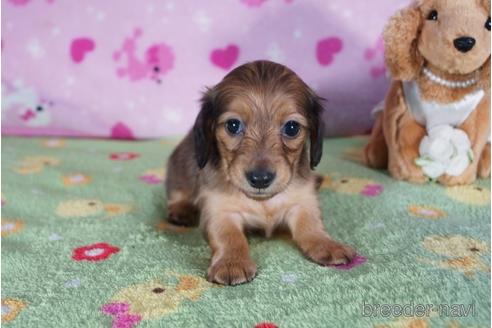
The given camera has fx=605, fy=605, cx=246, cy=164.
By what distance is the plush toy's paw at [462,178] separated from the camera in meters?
2.60

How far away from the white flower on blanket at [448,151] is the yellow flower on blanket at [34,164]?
1.84 metres

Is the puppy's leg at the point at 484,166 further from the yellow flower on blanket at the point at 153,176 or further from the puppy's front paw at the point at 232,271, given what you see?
the yellow flower on blanket at the point at 153,176

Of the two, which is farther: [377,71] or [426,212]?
[377,71]

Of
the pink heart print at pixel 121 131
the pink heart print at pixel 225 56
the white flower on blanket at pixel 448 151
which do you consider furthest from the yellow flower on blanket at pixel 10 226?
the white flower on blanket at pixel 448 151

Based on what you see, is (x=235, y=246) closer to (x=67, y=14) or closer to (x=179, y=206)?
(x=179, y=206)

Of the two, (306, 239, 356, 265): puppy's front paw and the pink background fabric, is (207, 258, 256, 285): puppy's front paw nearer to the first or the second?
(306, 239, 356, 265): puppy's front paw

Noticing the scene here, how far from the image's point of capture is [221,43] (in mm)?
3498

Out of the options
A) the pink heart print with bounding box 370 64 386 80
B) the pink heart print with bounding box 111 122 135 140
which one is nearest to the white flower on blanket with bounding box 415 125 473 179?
the pink heart print with bounding box 370 64 386 80

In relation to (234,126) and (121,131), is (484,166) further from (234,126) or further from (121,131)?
(121,131)

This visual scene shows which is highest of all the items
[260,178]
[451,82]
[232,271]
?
[451,82]

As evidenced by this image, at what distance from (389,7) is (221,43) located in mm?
971

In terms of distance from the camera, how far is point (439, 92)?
8.38ft

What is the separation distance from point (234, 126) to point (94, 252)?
25.1 inches

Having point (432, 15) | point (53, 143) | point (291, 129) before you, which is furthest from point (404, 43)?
point (53, 143)
